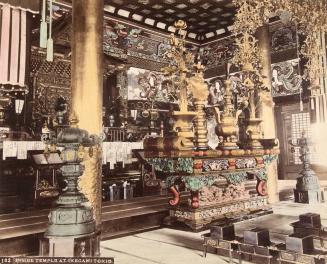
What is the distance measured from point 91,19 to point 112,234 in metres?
2.67

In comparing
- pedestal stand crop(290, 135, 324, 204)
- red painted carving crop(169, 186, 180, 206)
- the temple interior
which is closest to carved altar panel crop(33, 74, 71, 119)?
the temple interior

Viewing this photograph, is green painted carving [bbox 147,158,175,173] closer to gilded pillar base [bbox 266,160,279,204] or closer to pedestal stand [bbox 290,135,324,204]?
gilded pillar base [bbox 266,160,279,204]

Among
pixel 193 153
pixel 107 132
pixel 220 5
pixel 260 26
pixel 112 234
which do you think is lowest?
pixel 112 234

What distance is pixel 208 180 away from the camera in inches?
187

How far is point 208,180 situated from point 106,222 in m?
1.53

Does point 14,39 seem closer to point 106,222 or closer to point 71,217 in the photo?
point 106,222

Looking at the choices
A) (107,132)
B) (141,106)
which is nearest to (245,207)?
(107,132)

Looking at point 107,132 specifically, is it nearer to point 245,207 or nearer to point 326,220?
point 245,207

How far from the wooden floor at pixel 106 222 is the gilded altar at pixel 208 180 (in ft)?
1.30

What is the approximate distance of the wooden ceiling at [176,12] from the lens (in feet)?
32.4

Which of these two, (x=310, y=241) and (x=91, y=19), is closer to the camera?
(x=310, y=241)

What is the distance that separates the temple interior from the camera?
10.4ft

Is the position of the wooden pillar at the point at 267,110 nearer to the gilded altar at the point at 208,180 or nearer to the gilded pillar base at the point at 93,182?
the gilded altar at the point at 208,180

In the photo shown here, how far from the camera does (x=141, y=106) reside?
1137 cm
